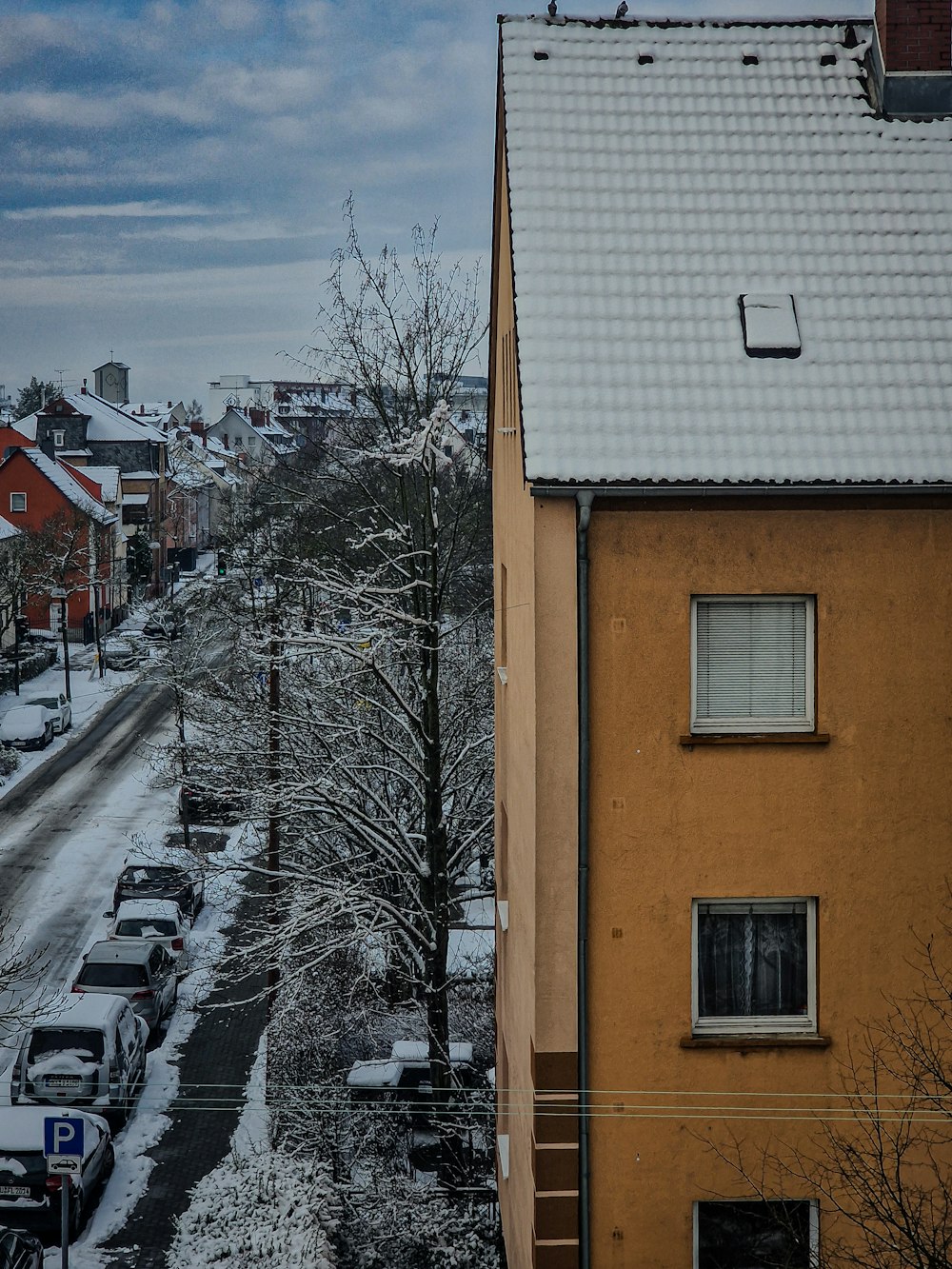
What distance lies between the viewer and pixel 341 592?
16.4 meters

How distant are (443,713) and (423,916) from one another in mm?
4497

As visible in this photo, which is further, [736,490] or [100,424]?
[100,424]

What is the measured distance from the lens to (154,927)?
24.5m

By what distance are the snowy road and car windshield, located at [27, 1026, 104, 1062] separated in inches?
189

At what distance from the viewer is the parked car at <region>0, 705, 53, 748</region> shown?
39.7 metres

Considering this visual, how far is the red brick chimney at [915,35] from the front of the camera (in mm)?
10695

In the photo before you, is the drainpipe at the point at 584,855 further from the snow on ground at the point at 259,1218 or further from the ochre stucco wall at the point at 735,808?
the snow on ground at the point at 259,1218

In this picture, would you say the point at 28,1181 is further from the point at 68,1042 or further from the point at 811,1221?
the point at 811,1221

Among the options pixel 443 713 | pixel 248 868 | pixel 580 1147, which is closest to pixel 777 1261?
pixel 580 1147

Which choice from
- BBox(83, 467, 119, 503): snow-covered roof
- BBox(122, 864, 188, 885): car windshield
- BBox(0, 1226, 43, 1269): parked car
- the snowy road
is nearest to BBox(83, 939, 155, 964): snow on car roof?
the snowy road

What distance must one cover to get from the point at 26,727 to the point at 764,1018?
3414cm

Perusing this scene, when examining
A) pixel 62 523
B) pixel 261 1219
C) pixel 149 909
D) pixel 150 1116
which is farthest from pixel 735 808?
pixel 62 523

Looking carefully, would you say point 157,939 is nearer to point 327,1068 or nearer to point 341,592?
point 327,1068

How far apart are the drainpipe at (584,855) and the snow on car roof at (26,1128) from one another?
7.72 m
